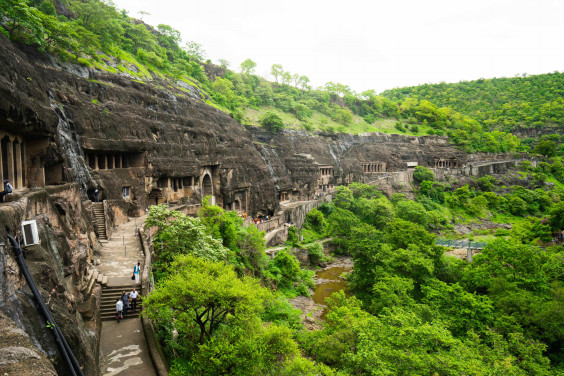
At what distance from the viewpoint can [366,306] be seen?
27609 mm

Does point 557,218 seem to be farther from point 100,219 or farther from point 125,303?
point 100,219

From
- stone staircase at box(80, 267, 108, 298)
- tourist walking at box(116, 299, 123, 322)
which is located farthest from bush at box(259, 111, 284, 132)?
tourist walking at box(116, 299, 123, 322)

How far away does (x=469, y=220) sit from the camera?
5784 cm

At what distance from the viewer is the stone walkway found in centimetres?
1112

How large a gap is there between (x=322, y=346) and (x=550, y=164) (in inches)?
3405

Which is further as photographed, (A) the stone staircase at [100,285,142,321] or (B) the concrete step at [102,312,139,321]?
(A) the stone staircase at [100,285,142,321]

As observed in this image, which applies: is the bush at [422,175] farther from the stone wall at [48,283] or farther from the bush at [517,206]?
the stone wall at [48,283]

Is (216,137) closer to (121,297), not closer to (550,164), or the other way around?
(121,297)

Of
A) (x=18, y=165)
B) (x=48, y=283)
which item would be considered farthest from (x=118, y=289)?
(x=18, y=165)

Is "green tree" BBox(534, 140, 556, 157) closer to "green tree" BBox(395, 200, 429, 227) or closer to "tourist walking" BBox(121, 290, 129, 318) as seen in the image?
"green tree" BBox(395, 200, 429, 227)

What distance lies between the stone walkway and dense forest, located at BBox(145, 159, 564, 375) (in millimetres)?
1146

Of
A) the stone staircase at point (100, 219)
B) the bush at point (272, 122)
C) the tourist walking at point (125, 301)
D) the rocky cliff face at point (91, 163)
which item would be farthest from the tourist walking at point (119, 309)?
the bush at point (272, 122)

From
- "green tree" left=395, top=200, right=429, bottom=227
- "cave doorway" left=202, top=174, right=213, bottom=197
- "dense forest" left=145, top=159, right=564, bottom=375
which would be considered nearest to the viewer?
"dense forest" left=145, top=159, right=564, bottom=375

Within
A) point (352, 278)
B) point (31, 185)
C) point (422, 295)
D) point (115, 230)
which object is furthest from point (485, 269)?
point (31, 185)
